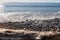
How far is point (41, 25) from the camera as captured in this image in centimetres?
660

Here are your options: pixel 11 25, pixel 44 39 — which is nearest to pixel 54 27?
pixel 44 39

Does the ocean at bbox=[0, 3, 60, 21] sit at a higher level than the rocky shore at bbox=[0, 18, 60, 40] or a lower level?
lower

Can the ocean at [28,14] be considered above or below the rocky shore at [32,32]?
below

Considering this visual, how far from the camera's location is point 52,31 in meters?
5.92

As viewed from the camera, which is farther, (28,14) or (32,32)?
(28,14)

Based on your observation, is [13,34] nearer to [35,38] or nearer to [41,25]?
[35,38]

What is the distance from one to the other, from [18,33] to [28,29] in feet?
2.33

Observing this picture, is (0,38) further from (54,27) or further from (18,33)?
(54,27)

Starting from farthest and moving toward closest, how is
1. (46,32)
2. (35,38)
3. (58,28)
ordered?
(58,28) < (46,32) < (35,38)

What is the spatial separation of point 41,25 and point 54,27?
1.66ft

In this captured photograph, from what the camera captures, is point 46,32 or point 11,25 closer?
point 46,32

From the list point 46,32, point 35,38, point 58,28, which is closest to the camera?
point 35,38

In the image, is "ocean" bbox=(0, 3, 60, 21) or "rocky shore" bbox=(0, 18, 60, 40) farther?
"ocean" bbox=(0, 3, 60, 21)

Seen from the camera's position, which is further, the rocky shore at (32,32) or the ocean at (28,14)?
the ocean at (28,14)
